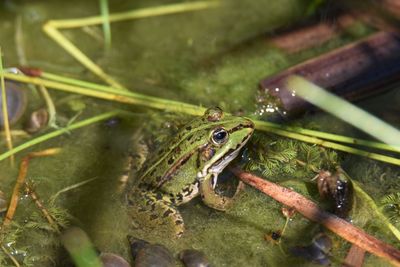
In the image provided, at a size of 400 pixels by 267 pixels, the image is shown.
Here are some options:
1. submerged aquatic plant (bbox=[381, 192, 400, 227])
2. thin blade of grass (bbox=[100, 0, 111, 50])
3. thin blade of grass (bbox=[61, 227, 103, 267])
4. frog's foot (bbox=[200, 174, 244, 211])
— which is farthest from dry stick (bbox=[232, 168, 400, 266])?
thin blade of grass (bbox=[100, 0, 111, 50])

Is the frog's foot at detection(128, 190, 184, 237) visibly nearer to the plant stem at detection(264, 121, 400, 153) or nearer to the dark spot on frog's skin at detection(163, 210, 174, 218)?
the dark spot on frog's skin at detection(163, 210, 174, 218)

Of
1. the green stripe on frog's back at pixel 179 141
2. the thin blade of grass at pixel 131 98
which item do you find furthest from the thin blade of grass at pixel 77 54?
the green stripe on frog's back at pixel 179 141

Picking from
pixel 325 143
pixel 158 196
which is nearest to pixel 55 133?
pixel 158 196

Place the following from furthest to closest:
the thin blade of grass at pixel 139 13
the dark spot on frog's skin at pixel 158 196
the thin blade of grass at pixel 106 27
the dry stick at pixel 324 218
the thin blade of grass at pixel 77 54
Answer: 1. the thin blade of grass at pixel 139 13
2. the thin blade of grass at pixel 106 27
3. the thin blade of grass at pixel 77 54
4. the dark spot on frog's skin at pixel 158 196
5. the dry stick at pixel 324 218

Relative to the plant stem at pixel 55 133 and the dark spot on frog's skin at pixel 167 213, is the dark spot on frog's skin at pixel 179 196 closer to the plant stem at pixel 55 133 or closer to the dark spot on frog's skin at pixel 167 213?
the dark spot on frog's skin at pixel 167 213

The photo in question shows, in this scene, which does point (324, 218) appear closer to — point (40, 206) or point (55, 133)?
point (40, 206)
